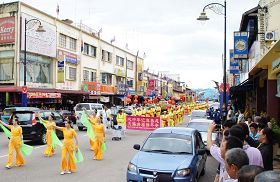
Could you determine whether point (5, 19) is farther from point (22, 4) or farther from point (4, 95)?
point (4, 95)

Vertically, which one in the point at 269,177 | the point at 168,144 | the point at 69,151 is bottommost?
the point at 69,151

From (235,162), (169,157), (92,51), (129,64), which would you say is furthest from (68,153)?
(129,64)

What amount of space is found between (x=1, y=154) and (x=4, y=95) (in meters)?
19.0

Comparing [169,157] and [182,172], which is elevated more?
[169,157]

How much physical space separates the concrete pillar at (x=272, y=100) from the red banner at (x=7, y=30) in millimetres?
22735

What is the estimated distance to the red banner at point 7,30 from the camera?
1247 inches

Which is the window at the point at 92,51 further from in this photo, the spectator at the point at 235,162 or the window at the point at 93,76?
the spectator at the point at 235,162

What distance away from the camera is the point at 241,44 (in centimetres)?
2047

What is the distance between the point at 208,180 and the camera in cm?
1026

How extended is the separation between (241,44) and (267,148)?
15.4m

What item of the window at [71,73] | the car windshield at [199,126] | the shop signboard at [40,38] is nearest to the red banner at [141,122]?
the car windshield at [199,126]

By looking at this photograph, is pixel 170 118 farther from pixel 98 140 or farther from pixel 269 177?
pixel 269 177

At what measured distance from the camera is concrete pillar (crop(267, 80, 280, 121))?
1662cm

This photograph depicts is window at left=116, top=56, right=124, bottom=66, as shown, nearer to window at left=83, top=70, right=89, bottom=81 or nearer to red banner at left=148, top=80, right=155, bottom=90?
window at left=83, top=70, right=89, bottom=81
